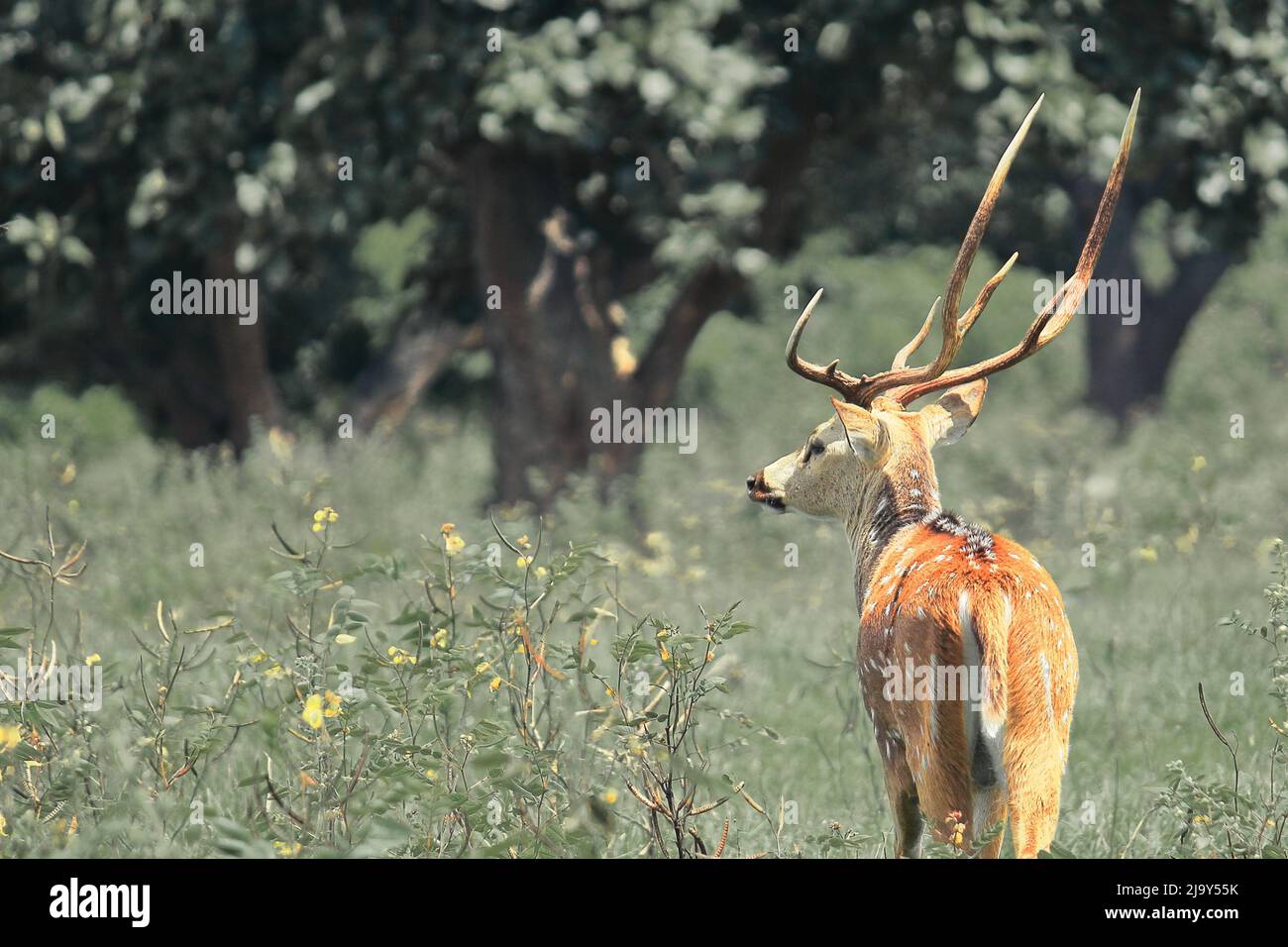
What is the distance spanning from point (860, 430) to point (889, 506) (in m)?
0.27

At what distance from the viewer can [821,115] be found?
12.8 metres

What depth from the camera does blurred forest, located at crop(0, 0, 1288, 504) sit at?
36.0 ft

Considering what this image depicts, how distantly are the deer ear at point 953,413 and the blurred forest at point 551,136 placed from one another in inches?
192

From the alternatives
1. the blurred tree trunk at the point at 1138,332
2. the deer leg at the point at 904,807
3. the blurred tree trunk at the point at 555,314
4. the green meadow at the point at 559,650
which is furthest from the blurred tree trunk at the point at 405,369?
the deer leg at the point at 904,807

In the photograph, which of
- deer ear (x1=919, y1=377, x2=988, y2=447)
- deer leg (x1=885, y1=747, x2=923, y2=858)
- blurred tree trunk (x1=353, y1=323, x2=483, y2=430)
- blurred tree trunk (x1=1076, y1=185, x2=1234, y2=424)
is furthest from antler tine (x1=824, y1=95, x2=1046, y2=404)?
blurred tree trunk (x1=1076, y1=185, x2=1234, y2=424)

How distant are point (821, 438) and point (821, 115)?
7.27 metres

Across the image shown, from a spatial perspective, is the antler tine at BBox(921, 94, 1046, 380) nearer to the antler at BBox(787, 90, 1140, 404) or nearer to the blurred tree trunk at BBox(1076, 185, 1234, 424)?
the antler at BBox(787, 90, 1140, 404)

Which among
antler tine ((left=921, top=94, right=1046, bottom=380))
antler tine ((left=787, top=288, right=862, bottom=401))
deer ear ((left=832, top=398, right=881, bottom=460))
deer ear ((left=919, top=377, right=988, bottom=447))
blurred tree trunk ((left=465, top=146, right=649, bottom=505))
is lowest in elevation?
deer ear ((left=832, top=398, right=881, bottom=460))

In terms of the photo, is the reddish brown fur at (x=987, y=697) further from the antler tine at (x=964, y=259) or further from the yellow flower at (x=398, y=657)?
the yellow flower at (x=398, y=657)

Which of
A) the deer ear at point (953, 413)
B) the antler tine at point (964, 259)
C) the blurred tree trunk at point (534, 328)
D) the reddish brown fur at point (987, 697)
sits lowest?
the reddish brown fur at point (987, 697)

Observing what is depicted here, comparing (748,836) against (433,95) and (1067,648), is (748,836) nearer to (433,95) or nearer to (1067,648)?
(1067,648)

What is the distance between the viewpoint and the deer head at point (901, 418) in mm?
5738

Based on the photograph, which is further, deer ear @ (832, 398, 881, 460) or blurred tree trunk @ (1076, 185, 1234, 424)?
blurred tree trunk @ (1076, 185, 1234, 424)
